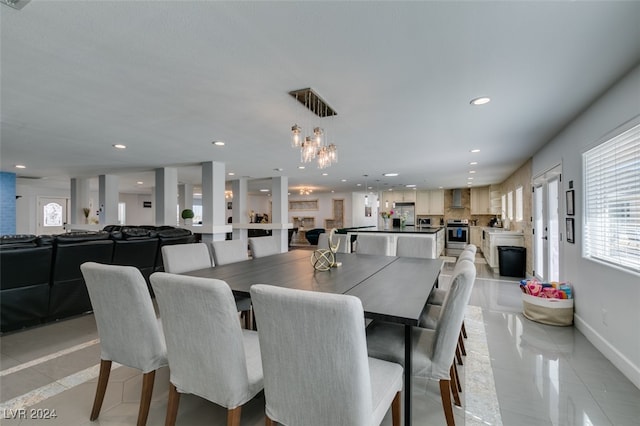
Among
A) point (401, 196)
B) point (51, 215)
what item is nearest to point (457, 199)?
point (401, 196)

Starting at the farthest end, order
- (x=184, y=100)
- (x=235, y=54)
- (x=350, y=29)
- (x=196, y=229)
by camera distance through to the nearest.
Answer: (x=196, y=229)
(x=184, y=100)
(x=235, y=54)
(x=350, y=29)

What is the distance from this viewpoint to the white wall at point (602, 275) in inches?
84.3

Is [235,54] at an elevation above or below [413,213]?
above

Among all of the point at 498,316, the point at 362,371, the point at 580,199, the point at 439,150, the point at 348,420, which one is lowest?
the point at 498,316

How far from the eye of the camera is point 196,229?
233 inches

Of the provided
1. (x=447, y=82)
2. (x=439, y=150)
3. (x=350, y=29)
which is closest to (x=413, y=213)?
(x=439, y=150)

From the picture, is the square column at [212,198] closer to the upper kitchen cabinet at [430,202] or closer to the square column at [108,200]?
the square column at [108,200]

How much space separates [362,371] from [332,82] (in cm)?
199

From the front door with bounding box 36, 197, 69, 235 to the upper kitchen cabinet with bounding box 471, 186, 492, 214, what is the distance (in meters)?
14.7

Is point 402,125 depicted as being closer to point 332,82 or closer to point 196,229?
point 332,82

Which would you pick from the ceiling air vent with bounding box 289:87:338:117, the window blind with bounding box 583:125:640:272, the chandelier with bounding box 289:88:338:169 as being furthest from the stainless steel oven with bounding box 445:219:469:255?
the ceiling air vent with bounding box 289:87:338:117

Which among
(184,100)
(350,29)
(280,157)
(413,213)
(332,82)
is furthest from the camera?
(413,213)

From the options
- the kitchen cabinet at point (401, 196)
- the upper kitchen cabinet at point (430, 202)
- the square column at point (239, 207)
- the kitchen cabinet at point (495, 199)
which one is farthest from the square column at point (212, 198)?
the kitchen cabinet at point (495, 199)

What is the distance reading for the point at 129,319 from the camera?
1.55m
